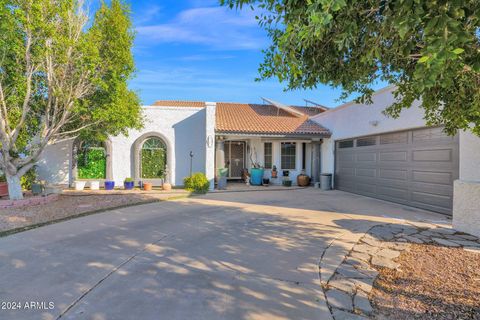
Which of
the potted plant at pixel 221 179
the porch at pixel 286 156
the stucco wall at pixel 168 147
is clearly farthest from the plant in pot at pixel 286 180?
the stucco wall at pixel 168 147

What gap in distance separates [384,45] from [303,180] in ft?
42.5

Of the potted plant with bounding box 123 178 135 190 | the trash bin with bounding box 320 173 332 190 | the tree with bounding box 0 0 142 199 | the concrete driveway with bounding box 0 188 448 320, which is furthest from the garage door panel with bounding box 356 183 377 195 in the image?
the potted plant with bounding box 123 178 135 190

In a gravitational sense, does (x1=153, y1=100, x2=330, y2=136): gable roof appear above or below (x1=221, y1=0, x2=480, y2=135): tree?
above

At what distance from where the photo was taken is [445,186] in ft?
27.6

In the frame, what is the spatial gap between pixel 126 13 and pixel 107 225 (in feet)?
27.4

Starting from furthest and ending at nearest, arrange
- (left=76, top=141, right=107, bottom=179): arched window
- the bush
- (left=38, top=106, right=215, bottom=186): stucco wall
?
(left=76, top=141, right=107, bottom=179): arched window < (left=38, top=106, right=215, bottom=186): stucco wall < the bush

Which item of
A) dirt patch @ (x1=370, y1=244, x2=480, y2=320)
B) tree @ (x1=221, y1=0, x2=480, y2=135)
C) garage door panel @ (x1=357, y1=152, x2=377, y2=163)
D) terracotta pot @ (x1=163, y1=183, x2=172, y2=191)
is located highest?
tree @ (x1=221, y1=0, x2=480, y2=135)

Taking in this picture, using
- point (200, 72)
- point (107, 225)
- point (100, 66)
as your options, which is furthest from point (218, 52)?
point (107, 225)

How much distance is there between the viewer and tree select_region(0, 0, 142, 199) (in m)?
8.48

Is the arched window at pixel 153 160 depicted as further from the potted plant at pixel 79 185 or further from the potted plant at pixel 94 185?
the potted plant at pixel 79 185

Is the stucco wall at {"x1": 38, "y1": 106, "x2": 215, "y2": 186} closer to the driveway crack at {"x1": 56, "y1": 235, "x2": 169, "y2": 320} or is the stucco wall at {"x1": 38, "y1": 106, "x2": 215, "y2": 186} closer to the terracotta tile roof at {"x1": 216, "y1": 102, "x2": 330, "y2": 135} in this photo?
the terracotta tile roof at {"x1": 216, "y1": 102, "x2": 330, "y2": 135}

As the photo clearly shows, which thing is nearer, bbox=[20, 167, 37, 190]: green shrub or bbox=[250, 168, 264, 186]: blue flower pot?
bbox=[20, 167, 37, 190]: green shrub

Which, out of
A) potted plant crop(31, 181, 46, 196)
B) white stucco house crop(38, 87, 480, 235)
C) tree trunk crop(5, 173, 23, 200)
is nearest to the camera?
white stucco house crop(38, 87, 480, 235)

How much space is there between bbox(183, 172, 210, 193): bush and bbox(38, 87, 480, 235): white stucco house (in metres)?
0.95
